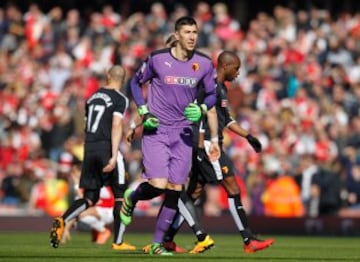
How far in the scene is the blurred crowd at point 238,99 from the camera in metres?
25.9

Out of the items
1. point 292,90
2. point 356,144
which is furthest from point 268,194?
point 292,90

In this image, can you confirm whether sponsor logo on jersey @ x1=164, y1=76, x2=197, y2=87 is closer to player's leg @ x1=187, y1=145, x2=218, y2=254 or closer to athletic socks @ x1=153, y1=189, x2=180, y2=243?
athletic socks @ x1=153, y1=189, x2=180, y2=243

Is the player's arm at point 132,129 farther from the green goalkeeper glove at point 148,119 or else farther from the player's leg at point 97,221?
the player's leg at point 97,221

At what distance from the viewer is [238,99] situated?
28.8m

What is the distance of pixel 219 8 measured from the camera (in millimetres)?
31859

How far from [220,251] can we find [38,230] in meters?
8.92

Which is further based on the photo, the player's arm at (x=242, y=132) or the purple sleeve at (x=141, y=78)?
the player's arm at (x=242, y=132)

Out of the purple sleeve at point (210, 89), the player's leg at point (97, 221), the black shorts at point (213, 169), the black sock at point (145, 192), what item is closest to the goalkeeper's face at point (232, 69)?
the black shorts at point (213, 169)

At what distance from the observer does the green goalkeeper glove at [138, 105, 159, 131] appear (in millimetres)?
14805

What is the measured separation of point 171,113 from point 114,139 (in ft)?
6.60

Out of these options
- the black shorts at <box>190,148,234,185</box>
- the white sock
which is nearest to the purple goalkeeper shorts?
the black shorts at <box>190,148,234,185</box>

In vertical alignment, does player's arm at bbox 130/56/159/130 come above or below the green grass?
above

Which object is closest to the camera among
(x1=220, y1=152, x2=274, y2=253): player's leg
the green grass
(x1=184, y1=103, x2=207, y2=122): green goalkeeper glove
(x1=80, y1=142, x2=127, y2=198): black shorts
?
the green grass

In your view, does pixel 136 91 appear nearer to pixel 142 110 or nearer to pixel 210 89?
pixel 142 110
